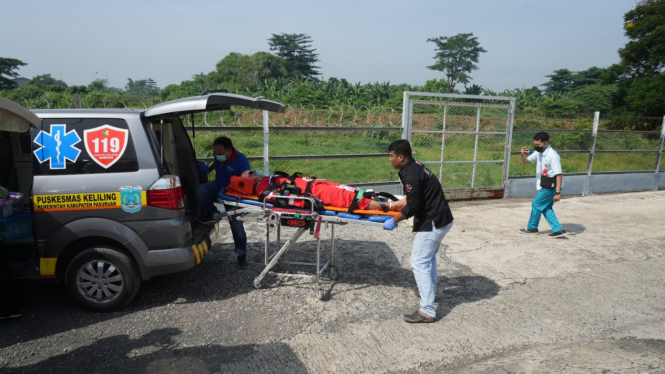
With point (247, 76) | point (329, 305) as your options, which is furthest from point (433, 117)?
point (247, 76)

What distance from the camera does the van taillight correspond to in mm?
4371

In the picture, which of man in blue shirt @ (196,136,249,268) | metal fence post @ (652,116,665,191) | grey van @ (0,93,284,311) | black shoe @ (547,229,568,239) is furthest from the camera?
metal fence post @ (652,116,665,191)

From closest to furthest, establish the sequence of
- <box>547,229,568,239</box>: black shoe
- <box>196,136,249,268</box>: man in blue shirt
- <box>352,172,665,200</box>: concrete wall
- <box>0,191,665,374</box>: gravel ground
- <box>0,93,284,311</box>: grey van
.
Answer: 1. <box>0,191,665,374</box>: gravel ground
2. <box>0,93,284,311</box>: grey van
3. <box>196,136,249,268</box>: man in blue shirt
4. <box>547,229,568,239</box>: black shoe
5. <box>352,172,665,200</box>: concrete wall

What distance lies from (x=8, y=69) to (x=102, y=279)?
52.3 m


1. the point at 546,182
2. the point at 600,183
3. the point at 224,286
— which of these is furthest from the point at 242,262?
the point at 600,183

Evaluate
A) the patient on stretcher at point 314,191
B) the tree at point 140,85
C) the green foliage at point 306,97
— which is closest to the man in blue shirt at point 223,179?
the patient on stretcher at point 314,191

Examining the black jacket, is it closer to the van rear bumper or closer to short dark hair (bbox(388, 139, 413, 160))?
short dark hair (bbox(388, 139, 413, 160))

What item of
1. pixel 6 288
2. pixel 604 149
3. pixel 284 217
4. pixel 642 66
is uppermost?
pixel 642 66

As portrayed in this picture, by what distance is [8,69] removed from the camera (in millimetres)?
45312

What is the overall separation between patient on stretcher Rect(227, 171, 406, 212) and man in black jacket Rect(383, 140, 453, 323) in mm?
306

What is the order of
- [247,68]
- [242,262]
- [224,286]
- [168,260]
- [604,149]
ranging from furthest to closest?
[247,68], [604,149], [242,262], [224,286], [168,260]

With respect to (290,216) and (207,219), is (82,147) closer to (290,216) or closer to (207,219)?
(207,219)

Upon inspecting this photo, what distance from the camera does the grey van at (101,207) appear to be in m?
4.30

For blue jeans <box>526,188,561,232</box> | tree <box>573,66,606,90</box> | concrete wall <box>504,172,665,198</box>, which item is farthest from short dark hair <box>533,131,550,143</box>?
tree <box>573,66,606,90</box>
